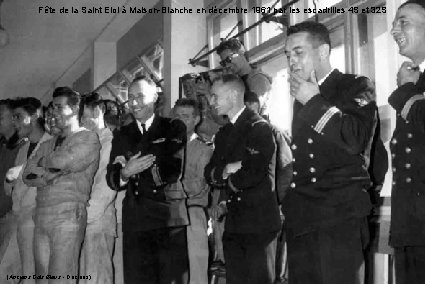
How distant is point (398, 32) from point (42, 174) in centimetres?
228

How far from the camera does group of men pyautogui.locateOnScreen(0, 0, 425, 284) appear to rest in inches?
87.5

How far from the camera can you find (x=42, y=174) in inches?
144

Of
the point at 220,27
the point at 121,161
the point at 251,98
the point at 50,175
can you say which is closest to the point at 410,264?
the point at 121,161

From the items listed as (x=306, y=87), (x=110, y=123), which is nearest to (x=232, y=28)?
(x=110, y=123)

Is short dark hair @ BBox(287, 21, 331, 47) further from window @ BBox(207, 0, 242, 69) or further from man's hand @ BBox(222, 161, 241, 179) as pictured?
window @ BBox(207, 0, 242, 69)

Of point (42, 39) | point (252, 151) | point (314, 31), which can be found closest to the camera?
point (314, 31)

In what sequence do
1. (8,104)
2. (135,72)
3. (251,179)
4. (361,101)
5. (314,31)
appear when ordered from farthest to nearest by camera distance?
(135,72) → (8,104) → (251,179) → (314,31) → (361,101)

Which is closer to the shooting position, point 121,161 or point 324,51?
point 324,51

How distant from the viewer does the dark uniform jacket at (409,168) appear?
2076mm

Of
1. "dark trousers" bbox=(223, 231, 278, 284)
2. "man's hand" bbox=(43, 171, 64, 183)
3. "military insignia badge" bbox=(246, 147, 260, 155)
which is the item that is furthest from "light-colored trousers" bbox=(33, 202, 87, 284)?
"military insignia badge" bbox=(246, 147, 260, 155)

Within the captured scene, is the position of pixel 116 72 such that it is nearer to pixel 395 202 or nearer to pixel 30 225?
pixel 30 225

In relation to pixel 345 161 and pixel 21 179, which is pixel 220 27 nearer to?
pixel 21 179

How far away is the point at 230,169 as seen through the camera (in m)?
3.04

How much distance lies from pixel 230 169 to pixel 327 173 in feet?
2.59
